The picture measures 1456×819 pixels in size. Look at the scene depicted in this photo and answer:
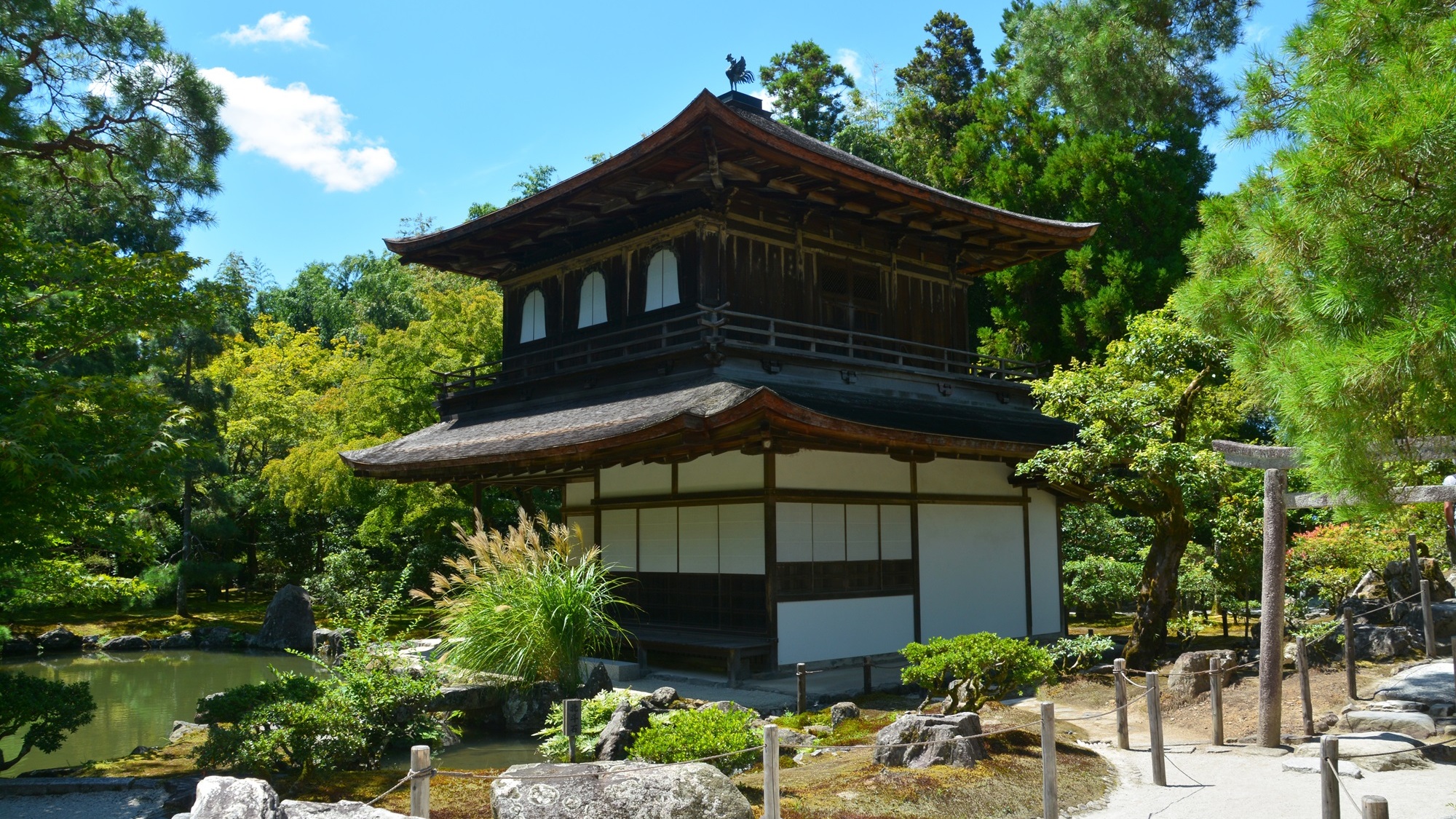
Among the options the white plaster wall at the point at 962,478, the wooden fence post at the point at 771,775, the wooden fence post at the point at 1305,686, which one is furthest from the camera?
the white plaster wall at the point at 962,478

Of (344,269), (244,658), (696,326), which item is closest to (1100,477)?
(696,326)

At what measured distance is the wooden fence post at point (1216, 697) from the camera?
8703mm

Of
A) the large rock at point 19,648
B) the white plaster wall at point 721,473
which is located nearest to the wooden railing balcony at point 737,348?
the white plaster wall at point 721,473

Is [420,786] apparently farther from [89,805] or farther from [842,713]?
[842,713]

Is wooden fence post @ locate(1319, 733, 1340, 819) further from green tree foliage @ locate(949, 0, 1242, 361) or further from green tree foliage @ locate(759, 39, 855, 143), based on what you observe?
green tree foliage @ locate(759, 39, 855, 143)

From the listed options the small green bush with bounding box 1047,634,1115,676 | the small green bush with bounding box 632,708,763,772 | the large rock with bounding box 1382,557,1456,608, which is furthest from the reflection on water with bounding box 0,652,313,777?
the large rock with bounding box 1382,557,1456,608

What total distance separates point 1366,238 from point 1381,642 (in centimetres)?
1047

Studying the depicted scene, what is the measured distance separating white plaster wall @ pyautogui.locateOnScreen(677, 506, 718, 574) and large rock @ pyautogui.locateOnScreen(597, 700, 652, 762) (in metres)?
5.38

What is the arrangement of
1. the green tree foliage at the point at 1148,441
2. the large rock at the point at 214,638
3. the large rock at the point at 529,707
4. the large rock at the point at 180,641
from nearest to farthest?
1. the large rock at the point at 529,707
2. the green tree foliage at the point at 1148,441
3. the large rock at the point at 214,638
4. the large rock at the point at 180,641

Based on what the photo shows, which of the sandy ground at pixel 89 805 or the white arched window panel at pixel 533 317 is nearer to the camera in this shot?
the sandy ground at pixel 89 805

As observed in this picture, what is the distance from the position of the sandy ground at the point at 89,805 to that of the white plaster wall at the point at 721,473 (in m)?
7.42

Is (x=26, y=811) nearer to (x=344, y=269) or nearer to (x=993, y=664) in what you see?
(x=993, y=664)

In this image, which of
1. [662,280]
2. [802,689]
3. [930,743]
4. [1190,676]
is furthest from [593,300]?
[930,743]

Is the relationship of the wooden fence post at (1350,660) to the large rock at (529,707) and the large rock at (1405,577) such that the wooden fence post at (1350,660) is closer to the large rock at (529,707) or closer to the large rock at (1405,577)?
the large rock at (1405,577)
